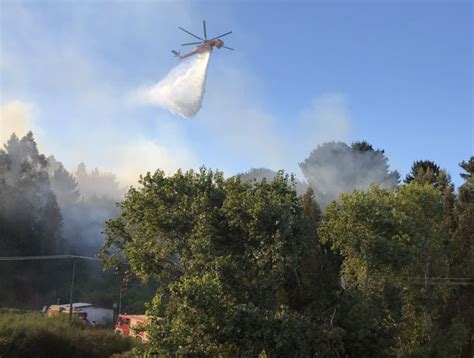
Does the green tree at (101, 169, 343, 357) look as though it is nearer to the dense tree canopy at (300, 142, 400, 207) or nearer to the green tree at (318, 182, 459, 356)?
the green tree at (318, 182, 459, 356)

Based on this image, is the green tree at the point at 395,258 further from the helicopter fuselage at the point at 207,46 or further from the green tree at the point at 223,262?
the helicopter fuselage at the point at 207,46

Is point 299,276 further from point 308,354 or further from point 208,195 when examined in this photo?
point 208,195

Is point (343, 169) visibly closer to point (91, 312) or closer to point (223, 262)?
point (91, 312)

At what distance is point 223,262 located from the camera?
2038 cm

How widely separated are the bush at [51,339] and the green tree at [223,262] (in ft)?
47.0

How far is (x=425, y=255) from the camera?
1266 inches

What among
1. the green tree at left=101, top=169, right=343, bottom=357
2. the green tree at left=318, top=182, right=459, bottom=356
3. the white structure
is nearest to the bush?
the green tree at left=101, top=169, right=343, bottom=357

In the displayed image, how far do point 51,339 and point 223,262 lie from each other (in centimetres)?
2141

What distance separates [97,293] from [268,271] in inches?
2488

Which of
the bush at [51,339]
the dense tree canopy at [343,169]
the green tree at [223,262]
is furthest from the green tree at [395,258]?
the dense tree canopy at [343,169]

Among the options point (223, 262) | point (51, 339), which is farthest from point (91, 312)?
point (223, 262)

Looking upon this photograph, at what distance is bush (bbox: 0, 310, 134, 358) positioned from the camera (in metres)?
33.8

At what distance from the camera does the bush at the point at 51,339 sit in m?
33.8

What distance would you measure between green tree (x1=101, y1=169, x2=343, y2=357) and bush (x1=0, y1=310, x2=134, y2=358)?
14.3 metres
